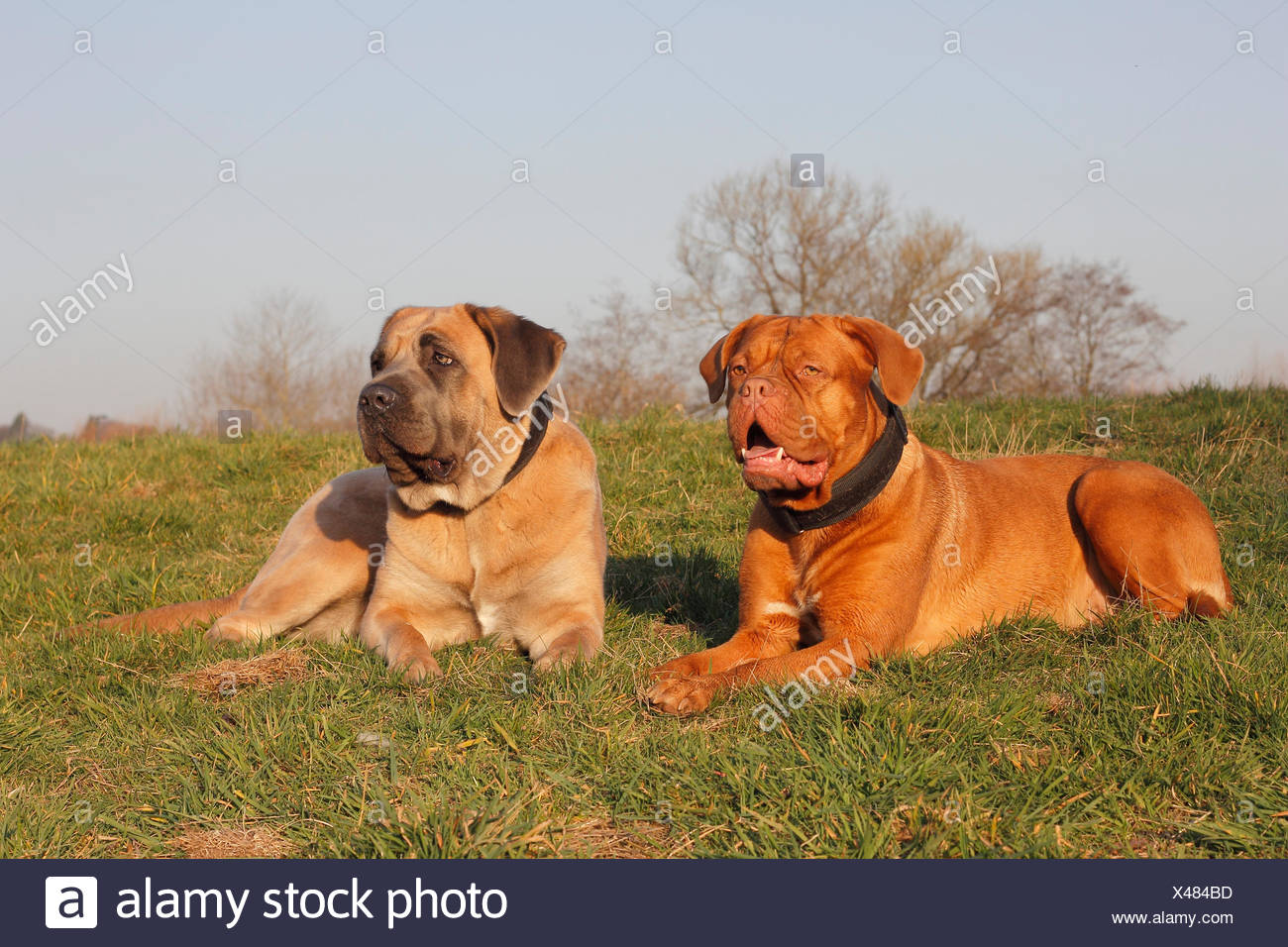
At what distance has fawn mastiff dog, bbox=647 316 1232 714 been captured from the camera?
4215mm

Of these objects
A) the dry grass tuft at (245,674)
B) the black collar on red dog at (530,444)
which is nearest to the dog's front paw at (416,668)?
the dry grass tuft at (245,674)

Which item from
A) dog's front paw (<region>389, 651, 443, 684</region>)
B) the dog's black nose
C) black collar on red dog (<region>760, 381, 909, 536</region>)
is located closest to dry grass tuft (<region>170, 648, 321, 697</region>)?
dog's front paw (<region>389, 651, 443, 684</region>)

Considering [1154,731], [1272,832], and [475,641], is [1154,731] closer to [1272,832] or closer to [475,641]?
[1272,832]

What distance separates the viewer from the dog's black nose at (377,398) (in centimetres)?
466

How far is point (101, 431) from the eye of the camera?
10.8 m

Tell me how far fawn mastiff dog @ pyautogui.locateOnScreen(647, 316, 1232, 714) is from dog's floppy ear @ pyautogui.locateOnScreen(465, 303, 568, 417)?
789mm

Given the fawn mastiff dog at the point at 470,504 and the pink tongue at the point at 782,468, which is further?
the fawn mastiff dog at the point at 470,504

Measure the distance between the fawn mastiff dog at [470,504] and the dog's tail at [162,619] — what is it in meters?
0.01

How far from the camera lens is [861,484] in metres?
4.42

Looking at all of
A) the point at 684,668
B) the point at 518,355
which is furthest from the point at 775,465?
the point at 518,355

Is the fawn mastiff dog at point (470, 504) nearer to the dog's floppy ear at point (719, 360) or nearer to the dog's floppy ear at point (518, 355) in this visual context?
the dog's floppy ear at point (518, 355)

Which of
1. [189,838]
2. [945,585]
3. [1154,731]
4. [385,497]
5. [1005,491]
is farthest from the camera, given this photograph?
[385,497]
